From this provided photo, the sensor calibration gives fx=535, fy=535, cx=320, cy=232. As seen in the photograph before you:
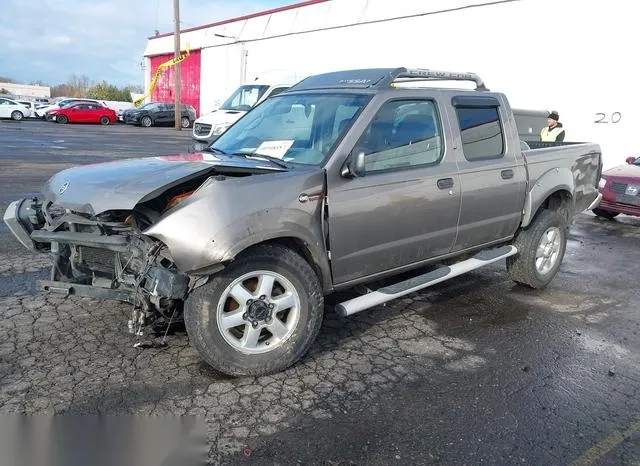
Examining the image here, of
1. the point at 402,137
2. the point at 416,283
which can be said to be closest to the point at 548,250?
the point at 416,283

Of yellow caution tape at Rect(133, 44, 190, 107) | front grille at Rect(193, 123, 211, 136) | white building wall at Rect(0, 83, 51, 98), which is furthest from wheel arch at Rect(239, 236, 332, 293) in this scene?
white building wall at Rect(0, 83, 51, 98)

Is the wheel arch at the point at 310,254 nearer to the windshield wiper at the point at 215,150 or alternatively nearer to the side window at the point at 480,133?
the windshield wiper at the point at 215,150

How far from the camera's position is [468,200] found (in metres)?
4.58

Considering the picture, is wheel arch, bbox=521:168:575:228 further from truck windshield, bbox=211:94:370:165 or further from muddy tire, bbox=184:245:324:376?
muddy tire, bbox=184:245:324:376

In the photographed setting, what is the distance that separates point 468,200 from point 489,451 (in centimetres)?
226

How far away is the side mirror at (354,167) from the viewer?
3.63 m

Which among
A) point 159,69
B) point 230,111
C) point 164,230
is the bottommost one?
point 164,230

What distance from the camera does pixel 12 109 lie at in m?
33.4

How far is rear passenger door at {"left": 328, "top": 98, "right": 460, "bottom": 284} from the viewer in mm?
3768

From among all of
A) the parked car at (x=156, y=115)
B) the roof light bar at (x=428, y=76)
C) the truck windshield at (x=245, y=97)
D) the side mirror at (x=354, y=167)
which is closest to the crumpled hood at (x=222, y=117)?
the truck windshield at (x=245, y=97)

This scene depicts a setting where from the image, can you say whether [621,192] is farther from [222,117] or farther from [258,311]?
[222,117]

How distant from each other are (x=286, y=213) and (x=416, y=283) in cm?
142

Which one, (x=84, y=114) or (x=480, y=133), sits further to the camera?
(x=84, y=114)

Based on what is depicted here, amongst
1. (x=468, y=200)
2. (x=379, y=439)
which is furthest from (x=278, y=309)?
(x=468, y=200)
